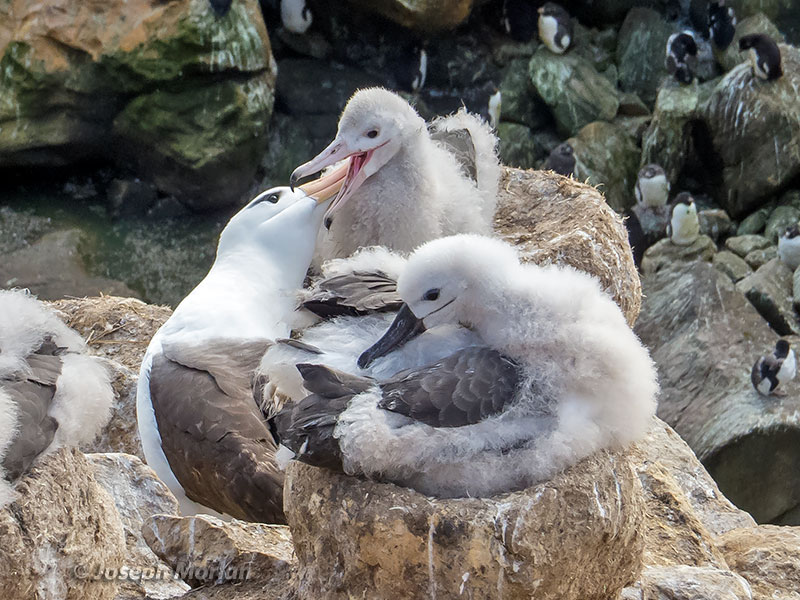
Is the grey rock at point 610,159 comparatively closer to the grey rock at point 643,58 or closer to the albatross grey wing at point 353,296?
the grey rock at point 643,58

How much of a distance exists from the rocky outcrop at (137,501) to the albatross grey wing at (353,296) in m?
0.88

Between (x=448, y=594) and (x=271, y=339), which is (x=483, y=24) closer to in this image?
(x=271, y=339)

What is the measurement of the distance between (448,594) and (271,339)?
4.83 feet

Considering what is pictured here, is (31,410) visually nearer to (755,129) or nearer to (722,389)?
(722,389)

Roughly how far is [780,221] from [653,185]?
1.39m

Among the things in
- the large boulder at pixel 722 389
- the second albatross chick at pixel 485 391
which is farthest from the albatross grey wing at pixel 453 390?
the large boulder at pixel 722 389

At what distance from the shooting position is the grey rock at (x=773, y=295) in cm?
944

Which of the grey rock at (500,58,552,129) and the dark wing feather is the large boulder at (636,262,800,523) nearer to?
the grey rock at (500,58,552,129)

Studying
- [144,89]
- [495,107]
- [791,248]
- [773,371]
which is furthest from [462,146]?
[495,107]

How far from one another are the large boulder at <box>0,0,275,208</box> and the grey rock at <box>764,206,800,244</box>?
5265 mm

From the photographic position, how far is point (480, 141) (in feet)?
14.2

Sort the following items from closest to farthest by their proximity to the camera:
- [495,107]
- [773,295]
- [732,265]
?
[773,295] → [732,265] → [495,107]

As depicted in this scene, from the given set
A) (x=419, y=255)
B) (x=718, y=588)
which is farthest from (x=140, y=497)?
(x=718, y=588)

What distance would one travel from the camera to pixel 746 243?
425 inches
